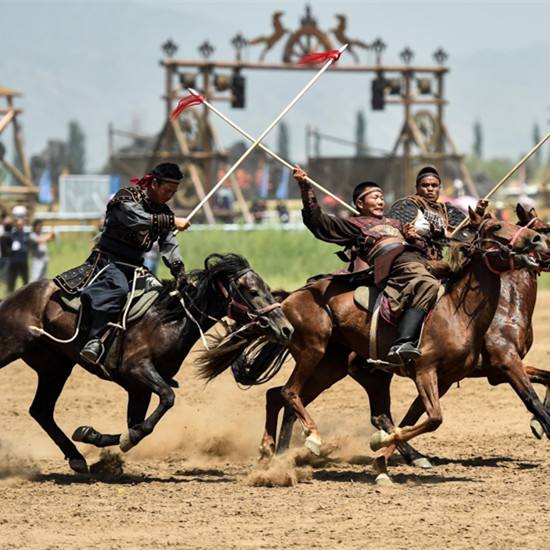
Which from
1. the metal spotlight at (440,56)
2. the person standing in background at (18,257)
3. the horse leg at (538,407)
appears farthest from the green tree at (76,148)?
the horse leg at (538,407)

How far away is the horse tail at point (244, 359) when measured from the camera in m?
8.35

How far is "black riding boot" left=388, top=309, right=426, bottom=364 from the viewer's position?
295 inches

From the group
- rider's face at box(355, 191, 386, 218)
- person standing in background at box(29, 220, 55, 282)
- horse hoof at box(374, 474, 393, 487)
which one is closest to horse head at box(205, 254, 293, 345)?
rider's face at box(355, 191, 386, 218)

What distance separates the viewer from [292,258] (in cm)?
2214

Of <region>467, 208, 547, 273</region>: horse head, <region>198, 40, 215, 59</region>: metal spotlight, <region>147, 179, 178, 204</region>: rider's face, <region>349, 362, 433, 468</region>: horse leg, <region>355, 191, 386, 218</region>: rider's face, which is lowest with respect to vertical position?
<region>349, 362, 433, 468</region>: horse leg

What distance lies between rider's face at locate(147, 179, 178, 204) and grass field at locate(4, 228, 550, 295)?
43.3 feet

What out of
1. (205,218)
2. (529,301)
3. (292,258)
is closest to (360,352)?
(529,301)

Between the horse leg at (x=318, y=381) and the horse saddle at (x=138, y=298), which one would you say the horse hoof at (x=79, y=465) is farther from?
the horse leg at (x=318, y=381)

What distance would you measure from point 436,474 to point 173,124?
20637 mm

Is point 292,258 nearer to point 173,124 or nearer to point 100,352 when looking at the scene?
point 173,124

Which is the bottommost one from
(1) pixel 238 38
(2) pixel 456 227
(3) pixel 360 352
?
(3) pixel 360 352

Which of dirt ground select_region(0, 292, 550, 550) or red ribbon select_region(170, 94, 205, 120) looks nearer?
dirt ground select_region(0, 292, 550, 550)

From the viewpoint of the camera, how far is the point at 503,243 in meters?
7.54

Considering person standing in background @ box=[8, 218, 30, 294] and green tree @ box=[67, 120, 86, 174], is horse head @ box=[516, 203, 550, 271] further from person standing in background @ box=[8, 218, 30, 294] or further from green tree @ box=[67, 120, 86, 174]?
green tree @ box=[67, 120, 86, 174]
